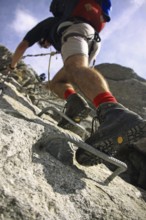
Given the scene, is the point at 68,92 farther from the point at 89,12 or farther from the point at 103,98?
the point at 103,98

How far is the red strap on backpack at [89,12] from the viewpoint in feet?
15.4

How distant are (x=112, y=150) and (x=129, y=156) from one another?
5600 millimetres

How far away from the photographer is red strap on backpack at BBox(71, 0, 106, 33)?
15.4ft

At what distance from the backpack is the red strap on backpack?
74mm

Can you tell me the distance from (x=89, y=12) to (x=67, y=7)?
39cm

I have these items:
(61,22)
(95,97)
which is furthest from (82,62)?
(61,22)

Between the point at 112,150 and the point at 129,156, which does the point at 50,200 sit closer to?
the point at 112,150

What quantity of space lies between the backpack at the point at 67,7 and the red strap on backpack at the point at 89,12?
0.24ft

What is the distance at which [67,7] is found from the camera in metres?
4.81

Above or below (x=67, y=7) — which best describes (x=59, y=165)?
below

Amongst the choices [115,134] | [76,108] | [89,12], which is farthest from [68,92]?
[115,134]

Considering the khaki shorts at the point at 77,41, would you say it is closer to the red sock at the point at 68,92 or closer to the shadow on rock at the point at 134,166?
the red sock at the point at 68,92

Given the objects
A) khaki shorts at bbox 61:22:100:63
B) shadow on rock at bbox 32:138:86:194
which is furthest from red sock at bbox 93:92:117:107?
khaki shorts at bbox 61:22:100:63

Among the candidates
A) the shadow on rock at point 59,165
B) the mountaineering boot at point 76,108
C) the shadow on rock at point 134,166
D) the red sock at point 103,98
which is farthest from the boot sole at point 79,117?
the shadow on rock at point 134,166
